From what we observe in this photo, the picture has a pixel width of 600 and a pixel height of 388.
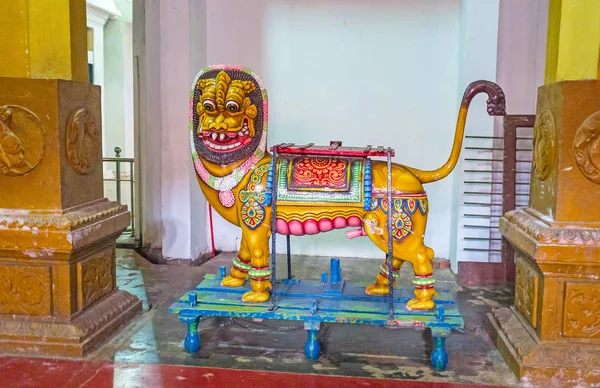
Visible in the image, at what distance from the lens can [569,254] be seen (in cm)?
325

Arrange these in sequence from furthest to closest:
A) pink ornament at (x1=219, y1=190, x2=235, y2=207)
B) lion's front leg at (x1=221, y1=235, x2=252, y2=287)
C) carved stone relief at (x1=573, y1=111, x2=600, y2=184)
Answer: lion's front leg at (x1=221, y1=235, x2=252, y2=287) < pink ornament at (x1=219, y1=190, x2=235, y2=207) < carved stone relief at (x1=573, y1=111, x2=600, y2=184)

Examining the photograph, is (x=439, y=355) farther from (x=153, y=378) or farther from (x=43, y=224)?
(x=43, y=224)

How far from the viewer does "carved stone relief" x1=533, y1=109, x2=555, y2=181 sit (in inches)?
136

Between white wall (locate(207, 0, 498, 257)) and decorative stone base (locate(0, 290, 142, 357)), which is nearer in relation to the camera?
decorative stone base (locate(0, 290, 142, 357))

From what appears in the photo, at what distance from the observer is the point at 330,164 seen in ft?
12.8

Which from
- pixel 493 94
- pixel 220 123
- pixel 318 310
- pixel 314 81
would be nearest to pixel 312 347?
pixel 318 310

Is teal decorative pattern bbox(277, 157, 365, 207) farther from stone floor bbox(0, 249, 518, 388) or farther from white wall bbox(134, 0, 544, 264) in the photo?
white wall bbox(134, 0, 544, 264)

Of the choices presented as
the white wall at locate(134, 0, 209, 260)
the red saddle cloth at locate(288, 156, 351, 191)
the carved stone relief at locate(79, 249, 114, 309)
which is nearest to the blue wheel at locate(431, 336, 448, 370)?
the red saddle cloth at locate(288, 156, 351, 191)

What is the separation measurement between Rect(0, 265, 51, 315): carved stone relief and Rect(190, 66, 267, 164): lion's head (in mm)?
1367

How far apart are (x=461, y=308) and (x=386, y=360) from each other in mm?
1421

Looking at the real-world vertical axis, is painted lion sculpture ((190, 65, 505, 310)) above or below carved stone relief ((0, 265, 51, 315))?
above

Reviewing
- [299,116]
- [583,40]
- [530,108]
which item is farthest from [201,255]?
[583,40]

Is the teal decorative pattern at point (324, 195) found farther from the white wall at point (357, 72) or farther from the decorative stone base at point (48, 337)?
the white wall at point (357, 72)

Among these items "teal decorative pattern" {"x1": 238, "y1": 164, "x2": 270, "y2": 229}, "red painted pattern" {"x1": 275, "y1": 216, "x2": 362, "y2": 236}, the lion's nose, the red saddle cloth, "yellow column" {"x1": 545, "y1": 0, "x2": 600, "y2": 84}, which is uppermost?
"yellow column" {"x1": 545, "y1": 0, "x2": 600, "y2": 84}
